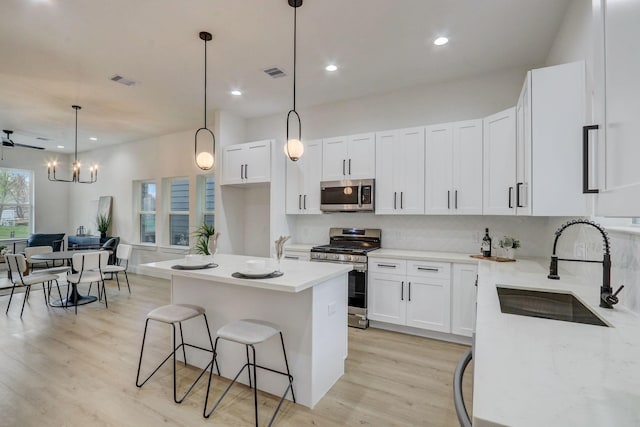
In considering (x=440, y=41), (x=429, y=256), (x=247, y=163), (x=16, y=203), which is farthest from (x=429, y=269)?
(x=16, y=203)

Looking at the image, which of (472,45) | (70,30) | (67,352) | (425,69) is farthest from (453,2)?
(67,352)

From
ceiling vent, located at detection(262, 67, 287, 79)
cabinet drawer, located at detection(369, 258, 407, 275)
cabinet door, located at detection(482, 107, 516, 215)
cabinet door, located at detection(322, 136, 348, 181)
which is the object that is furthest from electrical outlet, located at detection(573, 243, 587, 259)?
ceiling vent, located at detection(262, 67, 287, 79)

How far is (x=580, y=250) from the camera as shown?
2.21 m

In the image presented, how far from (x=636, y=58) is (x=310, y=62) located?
130 inches

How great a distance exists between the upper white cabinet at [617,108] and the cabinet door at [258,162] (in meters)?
4.15

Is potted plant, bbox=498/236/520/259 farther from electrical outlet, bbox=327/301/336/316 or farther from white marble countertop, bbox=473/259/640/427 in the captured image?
electrical outlet, bbox=327/301/336/316

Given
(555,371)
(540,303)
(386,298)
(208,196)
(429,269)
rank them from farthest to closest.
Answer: (208,196), (386,298), (429,269), (540,303), (555,371)

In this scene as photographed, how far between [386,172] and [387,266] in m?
1.20

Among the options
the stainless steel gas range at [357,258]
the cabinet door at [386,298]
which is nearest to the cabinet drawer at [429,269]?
the cabinet door at [386,298]

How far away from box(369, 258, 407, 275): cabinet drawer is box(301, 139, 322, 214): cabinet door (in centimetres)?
117

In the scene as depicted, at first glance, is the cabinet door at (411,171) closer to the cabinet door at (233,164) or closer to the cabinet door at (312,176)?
the cabinet door at (312,176)

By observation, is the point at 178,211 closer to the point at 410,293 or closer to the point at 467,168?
the point at 410,293

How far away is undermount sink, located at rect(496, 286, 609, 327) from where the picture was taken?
1.68m

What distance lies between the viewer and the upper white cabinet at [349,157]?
410cm
